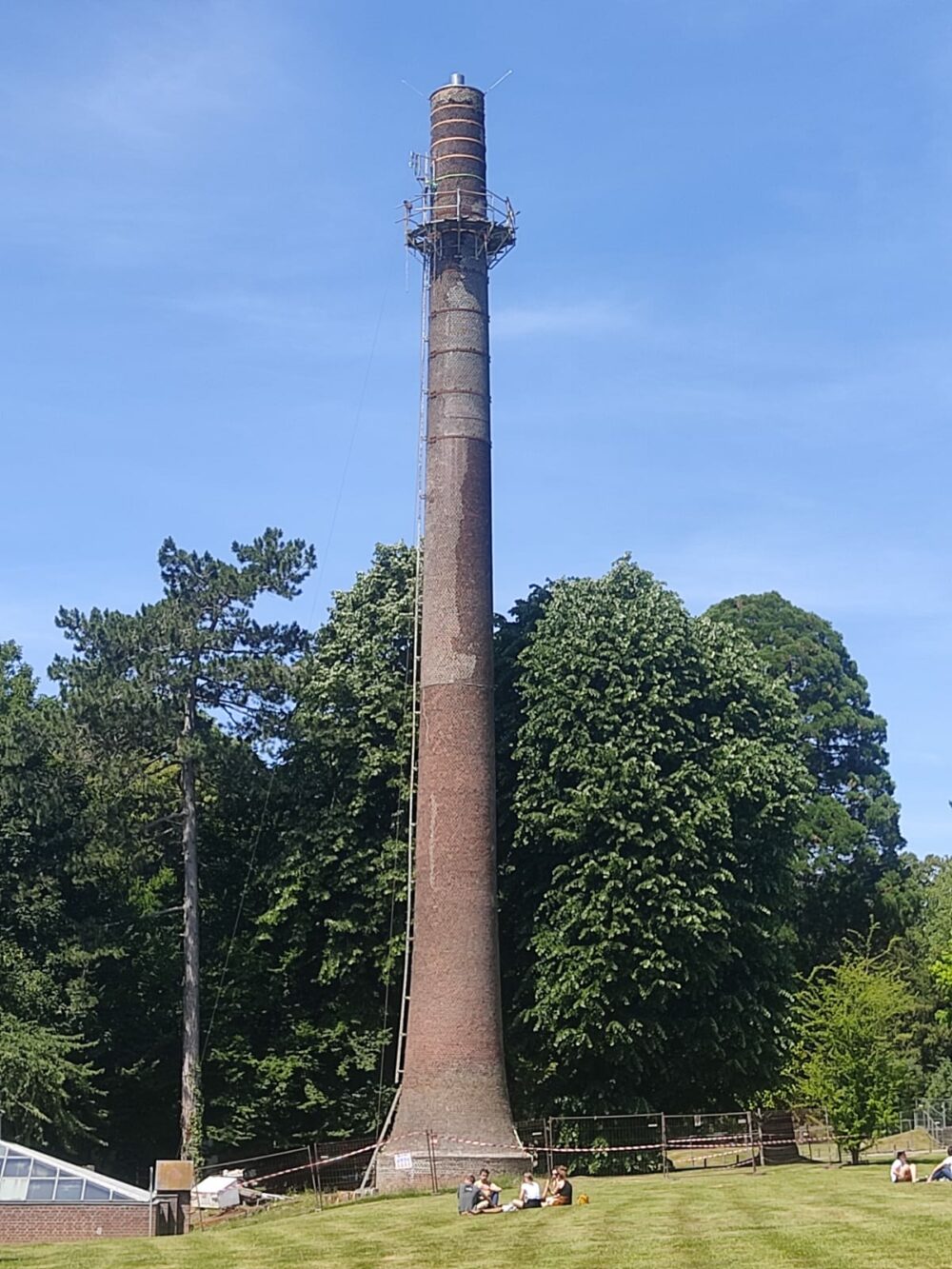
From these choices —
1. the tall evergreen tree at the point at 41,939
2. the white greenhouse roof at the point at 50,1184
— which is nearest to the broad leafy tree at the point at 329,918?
the tall evergreen tree at the point at 41,939

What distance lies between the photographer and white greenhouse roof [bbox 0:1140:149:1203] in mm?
34281

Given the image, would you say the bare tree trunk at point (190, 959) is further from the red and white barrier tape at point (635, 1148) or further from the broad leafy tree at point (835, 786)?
the broad leafy tree at point (835, 786)

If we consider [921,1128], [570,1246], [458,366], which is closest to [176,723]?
[458,366]

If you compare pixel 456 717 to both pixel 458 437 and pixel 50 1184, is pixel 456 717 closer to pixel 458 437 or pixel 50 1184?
pixel 458 437

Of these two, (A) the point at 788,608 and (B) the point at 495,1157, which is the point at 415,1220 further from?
(A) the point at 788,608

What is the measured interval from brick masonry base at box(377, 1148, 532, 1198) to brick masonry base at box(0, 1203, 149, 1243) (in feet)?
21.4

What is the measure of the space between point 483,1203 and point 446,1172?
7.37 metres

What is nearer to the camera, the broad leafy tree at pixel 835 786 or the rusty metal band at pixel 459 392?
the rusty metal band at pixel 459 392

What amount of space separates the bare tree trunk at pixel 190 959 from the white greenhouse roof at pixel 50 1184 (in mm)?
8832

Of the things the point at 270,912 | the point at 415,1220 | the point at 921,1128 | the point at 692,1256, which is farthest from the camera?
the point at 921,1128

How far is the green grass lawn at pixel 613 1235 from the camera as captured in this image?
22.7 metres

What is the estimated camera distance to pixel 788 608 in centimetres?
7294

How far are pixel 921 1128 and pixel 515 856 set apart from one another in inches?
953

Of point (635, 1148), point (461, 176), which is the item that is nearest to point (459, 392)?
point (461, 176)
